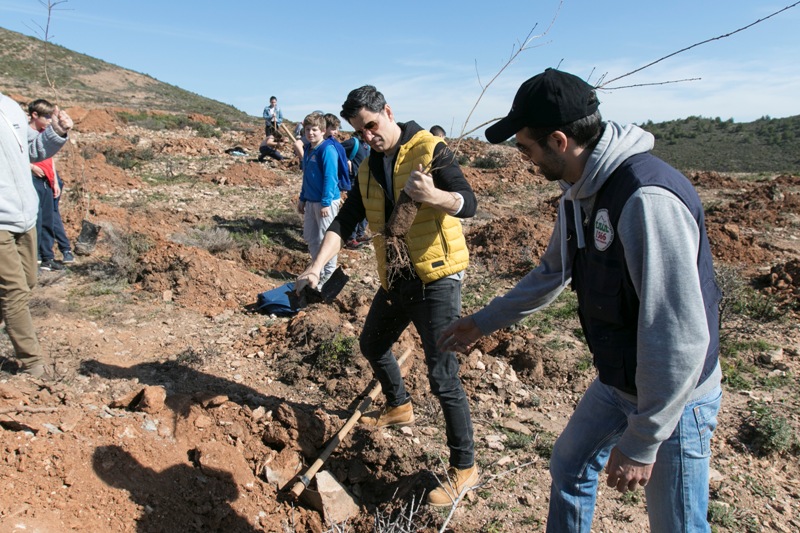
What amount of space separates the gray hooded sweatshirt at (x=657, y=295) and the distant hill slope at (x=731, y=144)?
27341 millimetres

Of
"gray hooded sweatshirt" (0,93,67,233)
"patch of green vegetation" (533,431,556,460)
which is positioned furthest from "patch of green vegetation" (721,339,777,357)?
"gray hooded sweatshirt" (0,93,67,233)

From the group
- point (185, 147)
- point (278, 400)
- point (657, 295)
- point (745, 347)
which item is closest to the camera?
point (657, 295)

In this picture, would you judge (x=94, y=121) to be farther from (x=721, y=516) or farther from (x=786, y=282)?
(x=721, y=516)

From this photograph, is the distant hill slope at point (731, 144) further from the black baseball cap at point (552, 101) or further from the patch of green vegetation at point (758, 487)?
the black baseball cap at point (552, 101)

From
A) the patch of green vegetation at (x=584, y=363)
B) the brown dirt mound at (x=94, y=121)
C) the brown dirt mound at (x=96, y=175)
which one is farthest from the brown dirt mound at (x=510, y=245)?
the brown dirt mound at (x=94, y=121)

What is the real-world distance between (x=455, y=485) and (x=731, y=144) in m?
Answer: 40.4

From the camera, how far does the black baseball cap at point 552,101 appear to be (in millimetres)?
1705

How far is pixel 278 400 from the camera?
159 inches

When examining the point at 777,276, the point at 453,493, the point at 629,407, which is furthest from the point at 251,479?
the point at 777,276

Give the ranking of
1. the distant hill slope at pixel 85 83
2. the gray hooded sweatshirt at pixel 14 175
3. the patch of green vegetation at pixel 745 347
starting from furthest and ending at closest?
the distant hill slope at pixel 85 83
the patch of green vegetation at pixel 745 347
the gray hooded sweatshirt at pixel 14 175

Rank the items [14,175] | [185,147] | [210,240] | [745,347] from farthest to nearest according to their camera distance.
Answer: [185,147] → [210,240] → [745,347] → [14,175]

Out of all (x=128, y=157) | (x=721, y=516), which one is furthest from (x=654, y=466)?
(x=128, y=157)

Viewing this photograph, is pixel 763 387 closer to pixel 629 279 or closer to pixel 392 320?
pixel 392 320

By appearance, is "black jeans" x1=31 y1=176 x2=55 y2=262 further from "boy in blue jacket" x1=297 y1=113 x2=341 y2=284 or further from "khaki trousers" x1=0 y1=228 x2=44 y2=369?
"boy in blue jacket" x1=297 y1=113 x2=341 y2=284
